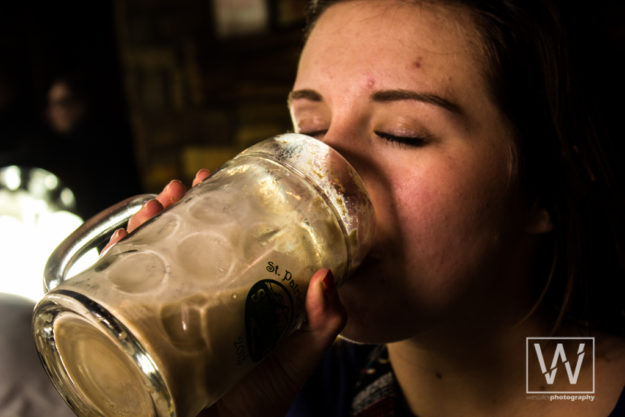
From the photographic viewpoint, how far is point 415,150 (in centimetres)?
72

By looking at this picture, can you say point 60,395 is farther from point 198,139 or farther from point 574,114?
point 198,139

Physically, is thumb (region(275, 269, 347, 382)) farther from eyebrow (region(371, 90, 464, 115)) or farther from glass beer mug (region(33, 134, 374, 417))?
eyebrow (region(371, 90, 464, 115))

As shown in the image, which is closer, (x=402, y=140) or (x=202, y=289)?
(x=202, y=289)

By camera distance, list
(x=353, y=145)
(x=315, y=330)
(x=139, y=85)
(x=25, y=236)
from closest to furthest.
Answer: (x=315, y=330), (x=353, y=145), (x=25, y=236), (x=139, y=85)

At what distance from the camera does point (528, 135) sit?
0.82 m

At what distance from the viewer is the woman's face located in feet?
2.31

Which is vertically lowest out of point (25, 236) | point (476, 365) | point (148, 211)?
point (476, 365)

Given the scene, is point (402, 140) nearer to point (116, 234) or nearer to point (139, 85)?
point (116, 234)

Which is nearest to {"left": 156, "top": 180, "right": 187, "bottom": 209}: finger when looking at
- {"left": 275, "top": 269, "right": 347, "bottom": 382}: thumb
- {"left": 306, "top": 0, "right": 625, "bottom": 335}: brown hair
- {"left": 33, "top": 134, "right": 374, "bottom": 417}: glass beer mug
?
{"left": 33, "top": 134, "right": 374, "bottom": 417}: glass beer mug

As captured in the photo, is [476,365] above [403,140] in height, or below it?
below

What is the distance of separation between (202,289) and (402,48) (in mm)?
436

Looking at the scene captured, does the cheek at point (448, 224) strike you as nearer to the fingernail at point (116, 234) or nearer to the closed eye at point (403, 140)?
the closed eye at point (403, 140)

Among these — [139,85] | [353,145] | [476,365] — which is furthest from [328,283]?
[139,85]

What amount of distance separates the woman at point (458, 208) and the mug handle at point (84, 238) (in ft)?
0.09
